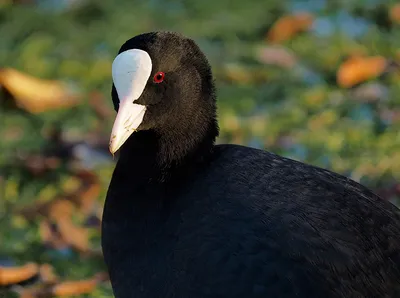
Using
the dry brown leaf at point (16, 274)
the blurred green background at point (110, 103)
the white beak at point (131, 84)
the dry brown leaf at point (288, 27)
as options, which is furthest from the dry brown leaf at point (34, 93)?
the white beak at point (131, 84)

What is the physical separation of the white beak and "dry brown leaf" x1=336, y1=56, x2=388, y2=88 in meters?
2.53

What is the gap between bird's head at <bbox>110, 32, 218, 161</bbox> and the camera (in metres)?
3.12

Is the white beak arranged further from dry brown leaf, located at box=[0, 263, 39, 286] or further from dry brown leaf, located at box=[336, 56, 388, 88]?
dry brown leaf, located at box=[336, 56, 388, 88]

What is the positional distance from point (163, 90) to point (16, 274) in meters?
1.21

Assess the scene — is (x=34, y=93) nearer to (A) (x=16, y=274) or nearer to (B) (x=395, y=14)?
(A) (x=16, y=274)

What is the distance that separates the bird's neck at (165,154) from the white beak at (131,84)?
15 centimetres

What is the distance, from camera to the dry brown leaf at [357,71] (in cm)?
546

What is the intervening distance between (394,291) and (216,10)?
13.2ft

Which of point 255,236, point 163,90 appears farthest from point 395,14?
point 255,236

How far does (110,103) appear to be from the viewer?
18.0 feet

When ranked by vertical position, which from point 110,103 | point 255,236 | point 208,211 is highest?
point 110,103

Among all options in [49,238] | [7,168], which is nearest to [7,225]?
[49,238]

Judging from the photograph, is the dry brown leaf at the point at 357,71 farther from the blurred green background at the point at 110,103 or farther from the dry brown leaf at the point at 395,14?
the dry brown leaf at the point at 395,14

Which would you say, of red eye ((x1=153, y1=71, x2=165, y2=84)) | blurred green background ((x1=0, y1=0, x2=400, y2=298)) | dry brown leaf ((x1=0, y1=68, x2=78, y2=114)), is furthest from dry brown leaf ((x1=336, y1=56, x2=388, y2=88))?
red eye ((x1=153, y1=71, x2=165, y2=84))
